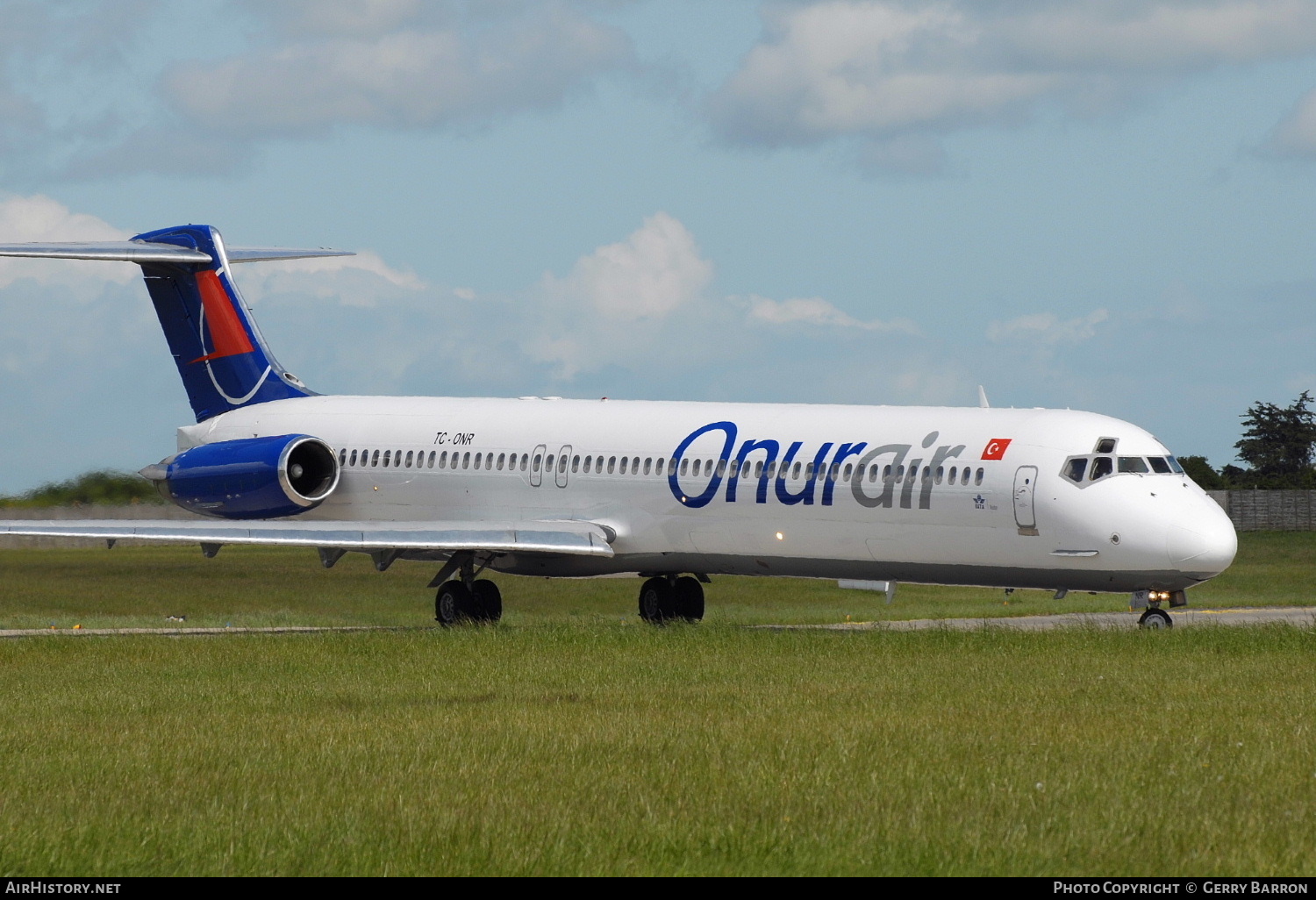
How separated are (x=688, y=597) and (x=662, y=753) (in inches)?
707

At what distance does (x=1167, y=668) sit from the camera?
2011 centimetres

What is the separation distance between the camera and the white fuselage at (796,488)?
2489 cm

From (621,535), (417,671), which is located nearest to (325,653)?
(417,671)

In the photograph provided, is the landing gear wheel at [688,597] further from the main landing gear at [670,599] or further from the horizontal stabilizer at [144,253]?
the horizontal stabilizer at [144,253]

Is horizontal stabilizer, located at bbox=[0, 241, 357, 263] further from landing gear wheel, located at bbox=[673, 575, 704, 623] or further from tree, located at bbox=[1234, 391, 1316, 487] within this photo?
tree, located at bbox=[1234, 391, 1316, 487]

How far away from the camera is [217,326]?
35969 mm

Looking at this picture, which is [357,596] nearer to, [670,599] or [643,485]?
[670,599]

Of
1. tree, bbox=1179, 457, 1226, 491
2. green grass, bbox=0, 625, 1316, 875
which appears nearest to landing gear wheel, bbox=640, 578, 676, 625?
green grass, bbox=0, 625, 1316, 875

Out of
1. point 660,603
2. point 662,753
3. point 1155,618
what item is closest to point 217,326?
point 660,603

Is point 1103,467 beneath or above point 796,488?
above

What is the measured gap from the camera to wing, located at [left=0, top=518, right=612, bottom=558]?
29.2 m

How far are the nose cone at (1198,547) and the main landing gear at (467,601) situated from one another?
37.7ft

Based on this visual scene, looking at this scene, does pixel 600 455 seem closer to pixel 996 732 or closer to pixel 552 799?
pixel 996 732

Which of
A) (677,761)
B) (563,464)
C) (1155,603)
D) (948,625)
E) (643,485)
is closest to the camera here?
(677,761)
